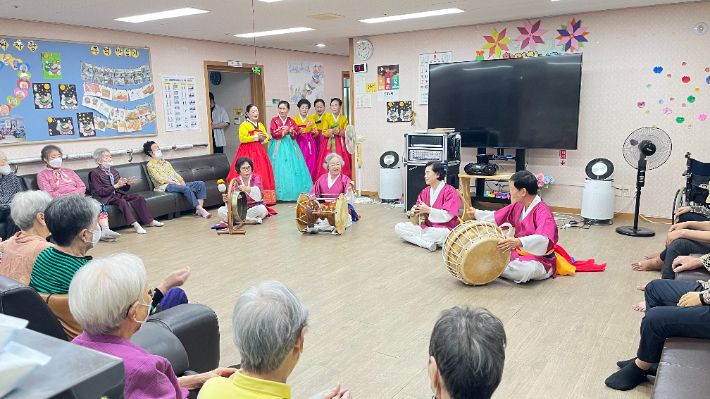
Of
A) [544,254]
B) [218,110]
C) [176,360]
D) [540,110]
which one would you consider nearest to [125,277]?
[176,360]

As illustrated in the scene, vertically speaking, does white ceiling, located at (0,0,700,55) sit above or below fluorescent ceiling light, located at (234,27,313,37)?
below

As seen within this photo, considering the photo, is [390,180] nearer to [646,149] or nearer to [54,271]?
[646,149]

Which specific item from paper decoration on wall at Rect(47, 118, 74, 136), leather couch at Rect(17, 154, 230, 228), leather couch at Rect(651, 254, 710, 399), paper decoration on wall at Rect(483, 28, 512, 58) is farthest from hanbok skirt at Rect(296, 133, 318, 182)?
leather couch at Rect(651, 254, 710, 399)

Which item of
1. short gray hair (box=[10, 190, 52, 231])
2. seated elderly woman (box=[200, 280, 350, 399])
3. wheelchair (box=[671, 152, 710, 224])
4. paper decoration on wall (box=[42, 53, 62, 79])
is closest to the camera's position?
seated elderly woman (box=[200, 280, 350, 399])

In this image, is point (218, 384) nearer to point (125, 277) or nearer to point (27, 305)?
point (125, 277)

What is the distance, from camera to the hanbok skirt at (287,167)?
805cm

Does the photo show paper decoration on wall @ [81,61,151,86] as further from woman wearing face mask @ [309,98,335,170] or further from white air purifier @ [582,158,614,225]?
white air purifier @ [582,158,614,225]

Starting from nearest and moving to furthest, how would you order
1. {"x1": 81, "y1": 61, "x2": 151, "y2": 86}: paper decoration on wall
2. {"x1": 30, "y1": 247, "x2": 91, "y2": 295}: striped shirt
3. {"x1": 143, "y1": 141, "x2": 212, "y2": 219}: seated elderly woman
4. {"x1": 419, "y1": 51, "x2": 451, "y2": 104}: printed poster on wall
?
{"x1": 30, "y1": 247, "x2": 91, "y2": 295}: striped shirt, {"x1": 81, "y1": 61, "x2": 151, "y2": 86}: paper decoration on wall, {"x1": 143, "y1": 141, "x2": 212, "y2": 219}: seated elderly woman, {"x1": 419, "y1": 51, "x2": 451, "y2": 104}: printed poster on wall

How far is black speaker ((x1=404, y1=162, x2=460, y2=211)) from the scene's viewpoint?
22.4 ft

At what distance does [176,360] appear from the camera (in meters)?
1.92

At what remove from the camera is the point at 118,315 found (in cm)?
149

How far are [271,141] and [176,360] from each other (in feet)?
21.4

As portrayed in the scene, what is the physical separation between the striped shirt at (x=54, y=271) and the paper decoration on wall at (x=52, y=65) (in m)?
4.94

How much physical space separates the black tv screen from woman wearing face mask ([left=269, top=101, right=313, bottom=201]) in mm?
2279
